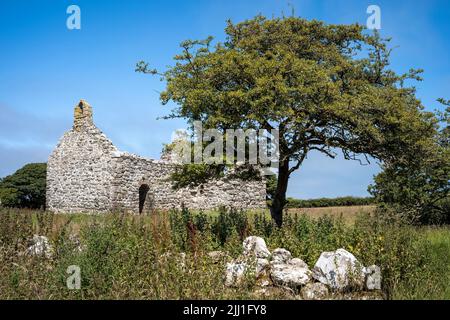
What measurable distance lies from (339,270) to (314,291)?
607 mm

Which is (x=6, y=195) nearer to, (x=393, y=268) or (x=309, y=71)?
(x=309, y=71)

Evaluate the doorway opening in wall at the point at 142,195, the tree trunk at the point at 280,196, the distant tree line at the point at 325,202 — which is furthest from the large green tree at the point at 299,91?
the distant tree line at the point at 325,202

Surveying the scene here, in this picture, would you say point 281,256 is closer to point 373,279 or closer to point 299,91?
point 373,279

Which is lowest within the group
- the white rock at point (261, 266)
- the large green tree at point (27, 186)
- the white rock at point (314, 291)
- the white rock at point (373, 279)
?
the white rock at point (314, 291)

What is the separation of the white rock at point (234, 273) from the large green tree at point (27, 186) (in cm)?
2723

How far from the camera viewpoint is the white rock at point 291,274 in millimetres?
7895

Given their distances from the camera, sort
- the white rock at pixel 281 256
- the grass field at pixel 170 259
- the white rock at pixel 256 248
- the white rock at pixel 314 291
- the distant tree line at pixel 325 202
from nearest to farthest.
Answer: the grass field at pixel 170 259, the white rock at pixel 314 291, the white rock at pixel 281 256, the white rock at pixel 256 248, the distant tree line at pixel 325 202

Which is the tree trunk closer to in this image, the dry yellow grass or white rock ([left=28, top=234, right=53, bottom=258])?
the dry yellow grass

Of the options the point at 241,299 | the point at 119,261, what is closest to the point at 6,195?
the point at 119,261

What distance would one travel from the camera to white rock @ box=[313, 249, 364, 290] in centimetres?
779

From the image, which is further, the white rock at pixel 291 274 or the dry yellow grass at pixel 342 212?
the dry yellow grass at pixel 342 212

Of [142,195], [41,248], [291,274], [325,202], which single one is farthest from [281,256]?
[325,202]

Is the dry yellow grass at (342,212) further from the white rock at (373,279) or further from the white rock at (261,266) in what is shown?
the white rock at (261,266)

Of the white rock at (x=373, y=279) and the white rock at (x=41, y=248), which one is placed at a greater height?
the white rock at (x=41, y=248)
